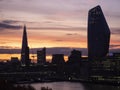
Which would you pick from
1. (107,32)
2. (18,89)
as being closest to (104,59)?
(107,32)

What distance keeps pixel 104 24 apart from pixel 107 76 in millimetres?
33873

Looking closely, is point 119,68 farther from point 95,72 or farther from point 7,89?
point 7,89

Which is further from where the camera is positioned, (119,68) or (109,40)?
(109,40)

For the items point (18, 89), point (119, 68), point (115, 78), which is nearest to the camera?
point (18, 89)

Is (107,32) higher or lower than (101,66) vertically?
higher

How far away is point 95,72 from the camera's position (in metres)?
186

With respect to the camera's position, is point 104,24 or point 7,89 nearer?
point 7,89

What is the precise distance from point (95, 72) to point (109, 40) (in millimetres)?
21095

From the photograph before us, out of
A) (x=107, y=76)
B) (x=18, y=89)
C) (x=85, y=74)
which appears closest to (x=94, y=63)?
(x=85, y=74)

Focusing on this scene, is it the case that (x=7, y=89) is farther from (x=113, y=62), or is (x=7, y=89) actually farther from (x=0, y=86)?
(x=113, y=62)

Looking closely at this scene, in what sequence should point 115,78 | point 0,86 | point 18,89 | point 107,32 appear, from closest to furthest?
point 0,86
point 18,89
point 115,78
point 107,32

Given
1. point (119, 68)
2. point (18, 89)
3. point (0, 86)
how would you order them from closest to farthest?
1. point (0, 86)
2. point (18, 89)
3. point (119, 68)

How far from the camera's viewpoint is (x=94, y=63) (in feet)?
631

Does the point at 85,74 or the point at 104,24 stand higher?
the point at 104,24
